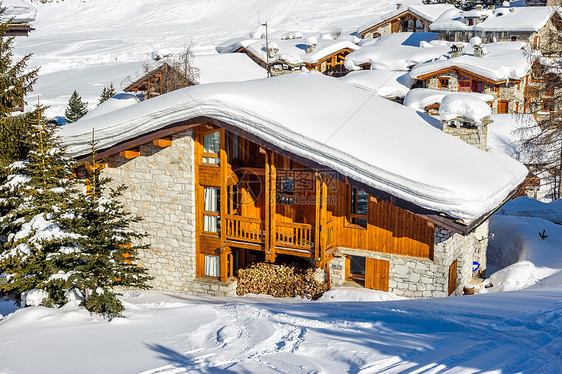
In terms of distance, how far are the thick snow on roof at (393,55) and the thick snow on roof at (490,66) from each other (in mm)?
3798

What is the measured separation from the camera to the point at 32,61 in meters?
73.7

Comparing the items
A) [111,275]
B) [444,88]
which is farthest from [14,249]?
[444,88]

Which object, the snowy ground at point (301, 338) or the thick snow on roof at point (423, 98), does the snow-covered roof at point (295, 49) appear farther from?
the snowy ground at point (301, 338)

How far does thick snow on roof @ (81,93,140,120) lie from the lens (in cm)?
3164

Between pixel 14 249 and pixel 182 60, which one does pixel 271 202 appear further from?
pixel 182 60

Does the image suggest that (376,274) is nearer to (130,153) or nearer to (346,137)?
(346,137)

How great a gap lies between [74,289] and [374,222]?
7689mm

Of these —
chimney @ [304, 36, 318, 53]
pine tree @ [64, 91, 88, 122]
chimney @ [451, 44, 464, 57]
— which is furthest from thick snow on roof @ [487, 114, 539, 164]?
pine tree @ [64, 91, 88, 122]

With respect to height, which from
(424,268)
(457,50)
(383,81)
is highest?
(457,50)

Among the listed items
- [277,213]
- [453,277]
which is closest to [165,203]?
[277,213]

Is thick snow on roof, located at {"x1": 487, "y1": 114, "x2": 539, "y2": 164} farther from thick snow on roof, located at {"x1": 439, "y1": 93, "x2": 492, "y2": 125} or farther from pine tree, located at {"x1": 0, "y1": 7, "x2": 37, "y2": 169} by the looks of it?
pine tree, located at {"x1": 0, "y1": 7, "x2": 37, "y2": 169}

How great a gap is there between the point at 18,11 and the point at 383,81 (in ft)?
86.3

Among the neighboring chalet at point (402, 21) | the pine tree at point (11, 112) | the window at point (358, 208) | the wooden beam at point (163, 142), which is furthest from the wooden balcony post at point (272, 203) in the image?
the neighboring chalet at point (402, 21)

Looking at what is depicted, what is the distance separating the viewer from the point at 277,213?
16719 millimetres
